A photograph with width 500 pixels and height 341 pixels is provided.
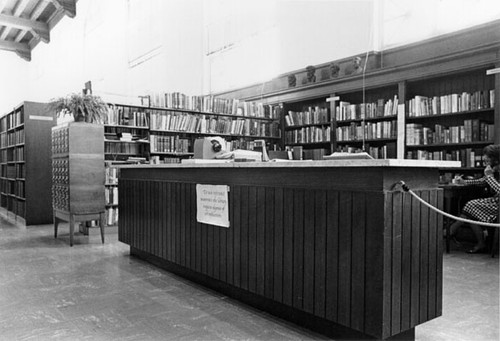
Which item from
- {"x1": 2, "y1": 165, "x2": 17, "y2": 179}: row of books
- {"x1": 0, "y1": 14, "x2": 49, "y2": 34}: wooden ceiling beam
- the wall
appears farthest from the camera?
{"x1": 0, "y1": 14, "x2": 49, "y2": 34}: wooden ceiling beam

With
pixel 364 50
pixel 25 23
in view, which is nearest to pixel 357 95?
pixel 364 50

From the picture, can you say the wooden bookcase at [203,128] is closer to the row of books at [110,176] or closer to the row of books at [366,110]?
the row of books at [110,176]

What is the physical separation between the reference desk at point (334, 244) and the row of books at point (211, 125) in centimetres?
379

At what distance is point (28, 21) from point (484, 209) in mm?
15464

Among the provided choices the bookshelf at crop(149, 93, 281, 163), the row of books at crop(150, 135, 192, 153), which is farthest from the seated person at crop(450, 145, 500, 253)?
the row of books at crop(150, 135, 192, 153)

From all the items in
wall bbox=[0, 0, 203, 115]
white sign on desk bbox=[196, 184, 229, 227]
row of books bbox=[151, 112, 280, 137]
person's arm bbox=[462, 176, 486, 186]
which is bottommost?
white sign on desk bbox=[196, 184, 229, 227]

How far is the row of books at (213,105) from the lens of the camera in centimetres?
701

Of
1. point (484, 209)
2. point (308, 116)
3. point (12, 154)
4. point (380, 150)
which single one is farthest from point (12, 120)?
point (484, 209)

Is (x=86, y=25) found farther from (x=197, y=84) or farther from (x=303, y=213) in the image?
(x=303, y=213)

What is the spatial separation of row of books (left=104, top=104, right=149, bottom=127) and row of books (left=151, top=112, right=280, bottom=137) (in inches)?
6.8

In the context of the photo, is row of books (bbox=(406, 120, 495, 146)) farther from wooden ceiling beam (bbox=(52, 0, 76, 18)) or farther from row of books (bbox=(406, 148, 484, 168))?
wooden ceiling beam (bbox=(52, 0, 76, 18))

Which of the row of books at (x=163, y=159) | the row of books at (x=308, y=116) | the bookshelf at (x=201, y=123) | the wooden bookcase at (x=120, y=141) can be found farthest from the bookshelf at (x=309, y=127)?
the wooden bookcase at (x=120, y=141)

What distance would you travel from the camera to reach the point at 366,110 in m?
6.72

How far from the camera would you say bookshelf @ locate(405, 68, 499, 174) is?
5.41 metres
